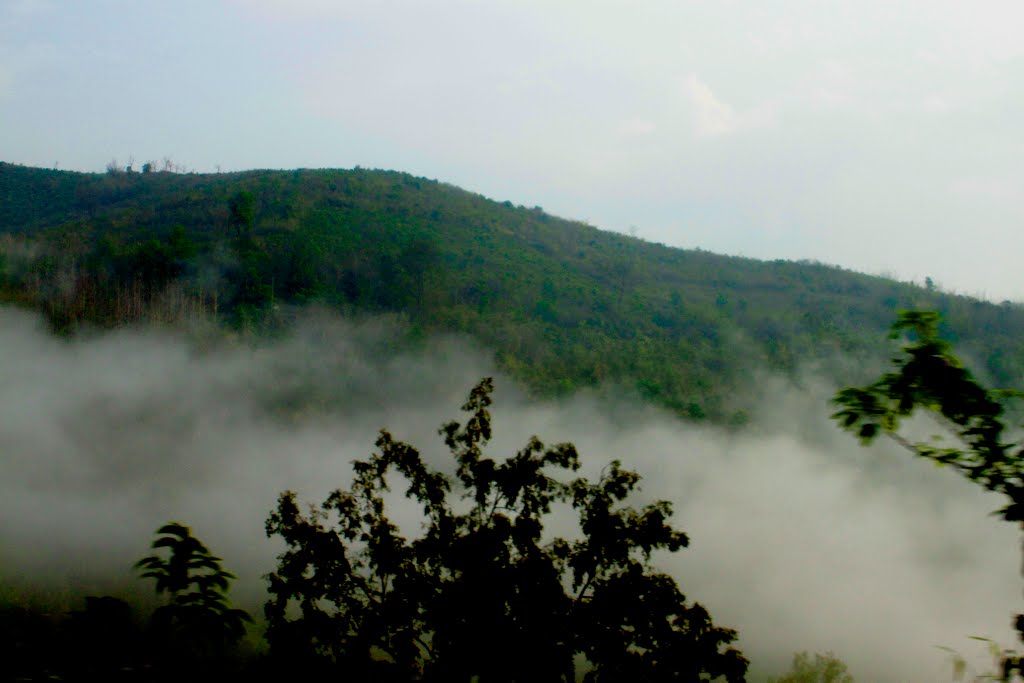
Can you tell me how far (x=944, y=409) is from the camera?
4.07 meters

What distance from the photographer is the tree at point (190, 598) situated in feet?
11.8

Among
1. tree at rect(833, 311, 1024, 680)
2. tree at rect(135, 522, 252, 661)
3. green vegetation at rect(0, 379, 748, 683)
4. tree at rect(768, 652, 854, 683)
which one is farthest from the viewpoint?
tree at rect(768, 652, 854, 683)

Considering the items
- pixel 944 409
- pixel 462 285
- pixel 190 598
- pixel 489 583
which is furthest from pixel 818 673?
pixel 462 285

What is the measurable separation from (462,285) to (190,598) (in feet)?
182

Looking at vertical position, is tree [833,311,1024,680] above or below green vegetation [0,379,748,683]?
above

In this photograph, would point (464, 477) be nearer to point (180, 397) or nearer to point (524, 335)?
point (524, 335)

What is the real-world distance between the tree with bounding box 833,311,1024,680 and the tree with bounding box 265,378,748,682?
2.90m

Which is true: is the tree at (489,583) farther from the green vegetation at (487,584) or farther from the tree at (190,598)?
the tree at (190,598)

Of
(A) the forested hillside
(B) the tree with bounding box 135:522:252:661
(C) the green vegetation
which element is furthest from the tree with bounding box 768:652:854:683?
(B) the tree with bounding box 135:522:252:661

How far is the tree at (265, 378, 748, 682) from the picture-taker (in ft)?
20.9

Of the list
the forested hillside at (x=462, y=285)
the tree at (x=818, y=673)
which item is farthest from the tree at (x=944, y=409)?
the forested hillside at (x=462, y=285)

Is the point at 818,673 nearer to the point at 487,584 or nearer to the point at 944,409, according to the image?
the point at 487,584

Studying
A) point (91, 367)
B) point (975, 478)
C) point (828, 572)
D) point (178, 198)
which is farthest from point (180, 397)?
point (975, 478)

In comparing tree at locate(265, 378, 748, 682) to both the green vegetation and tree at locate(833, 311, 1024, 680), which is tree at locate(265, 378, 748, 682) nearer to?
the green vegetation
